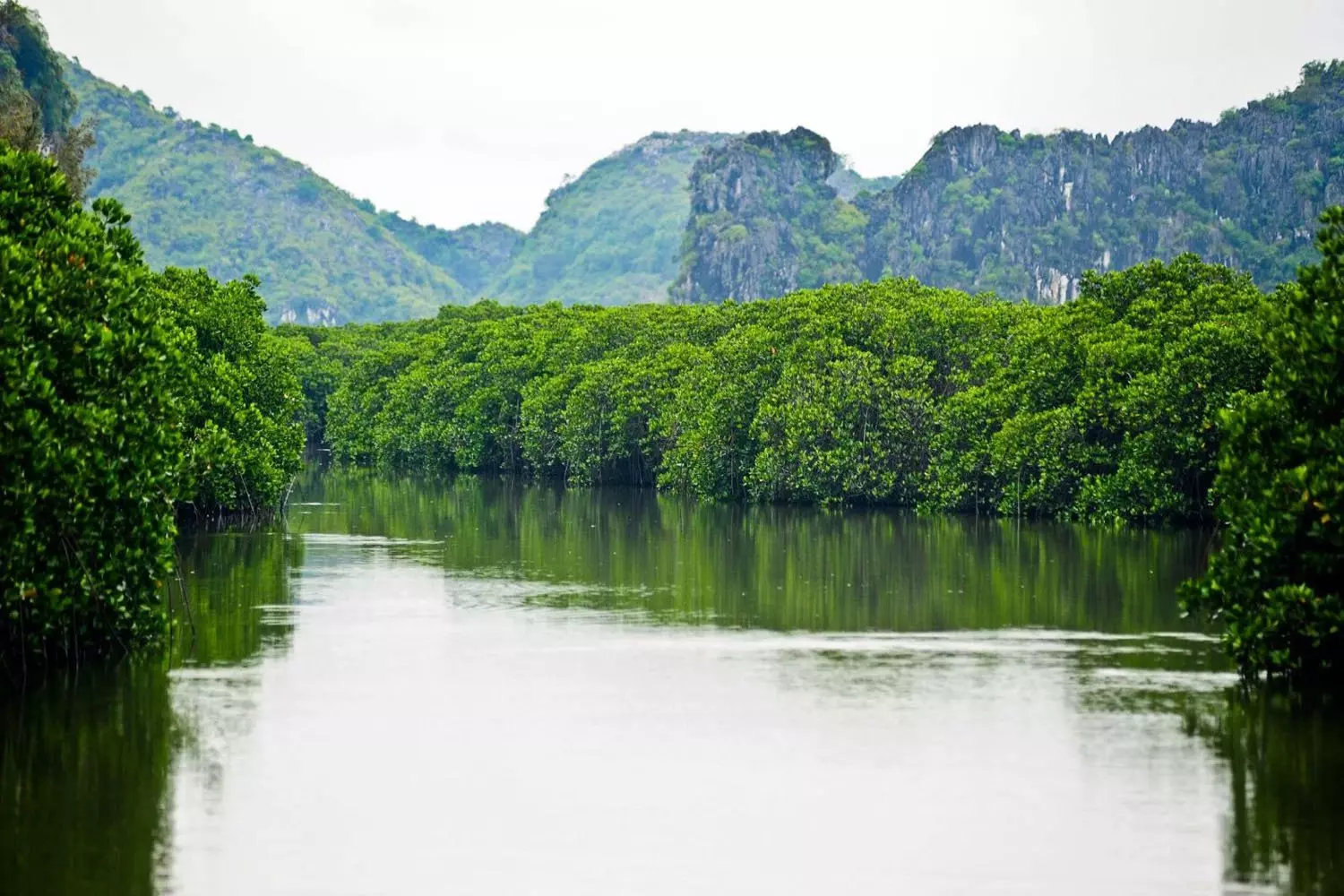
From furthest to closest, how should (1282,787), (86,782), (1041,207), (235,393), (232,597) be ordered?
(1041,207)
(235,393)
(232,597)
(86,782)
(1282,787)

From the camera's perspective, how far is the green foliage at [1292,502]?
19.2 m

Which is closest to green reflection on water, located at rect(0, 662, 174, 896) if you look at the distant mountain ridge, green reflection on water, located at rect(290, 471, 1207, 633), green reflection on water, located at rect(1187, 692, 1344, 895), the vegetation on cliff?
green reflection on water, located at rect(1187, 692, 1344, 895)

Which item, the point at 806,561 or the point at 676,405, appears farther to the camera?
the point at 676,405

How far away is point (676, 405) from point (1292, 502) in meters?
44.4

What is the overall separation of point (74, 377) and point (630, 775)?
30.3ft

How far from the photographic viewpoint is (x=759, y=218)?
17938 centimetres

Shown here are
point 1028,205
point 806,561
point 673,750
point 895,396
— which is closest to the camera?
point 673,750

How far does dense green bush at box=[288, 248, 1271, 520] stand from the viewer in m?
44.6

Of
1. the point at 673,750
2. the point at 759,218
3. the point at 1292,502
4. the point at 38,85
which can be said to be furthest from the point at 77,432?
the point at 759,218

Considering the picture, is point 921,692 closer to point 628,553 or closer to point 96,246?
point 96,246

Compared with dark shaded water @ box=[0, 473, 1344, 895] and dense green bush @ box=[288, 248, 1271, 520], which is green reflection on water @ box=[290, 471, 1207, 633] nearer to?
dark shaded water @ box=[0, 473, 1344, 895]

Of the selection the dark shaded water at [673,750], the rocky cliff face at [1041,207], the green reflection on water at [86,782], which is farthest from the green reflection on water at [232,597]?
the rocky cliff face at [1041,207]

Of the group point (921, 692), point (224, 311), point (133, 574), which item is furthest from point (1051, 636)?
point (224, 311)

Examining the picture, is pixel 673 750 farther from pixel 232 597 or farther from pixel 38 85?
pixel 38 85
